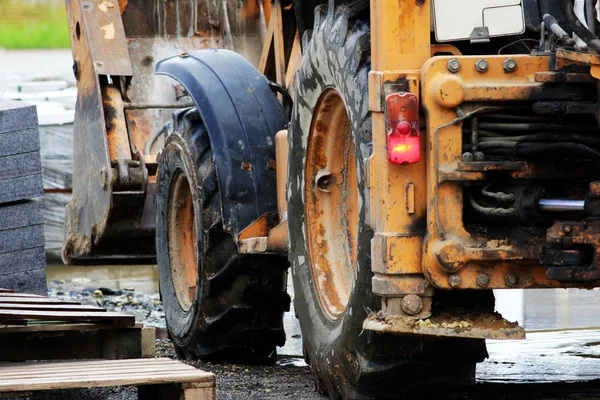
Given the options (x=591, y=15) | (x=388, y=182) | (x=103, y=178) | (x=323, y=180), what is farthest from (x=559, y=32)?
(x=103, y=178)

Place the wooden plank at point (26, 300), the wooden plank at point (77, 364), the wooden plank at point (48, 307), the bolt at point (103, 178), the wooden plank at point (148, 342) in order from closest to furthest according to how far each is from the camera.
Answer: the wooden plank at point (77, 364), the wooden plank at point (48, 307), the wooden plank at point (148, 342), the wooden plank at point (26, 300), the bolt at point (103, 178)

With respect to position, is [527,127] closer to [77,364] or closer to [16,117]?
[77,364]

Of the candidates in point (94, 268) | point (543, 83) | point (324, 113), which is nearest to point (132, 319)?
point (324, 113)

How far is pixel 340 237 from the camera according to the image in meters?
4.93

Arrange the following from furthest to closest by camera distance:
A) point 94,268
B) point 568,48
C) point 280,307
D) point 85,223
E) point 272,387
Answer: point 94,268 < point 85,223 < point 280,307 < point 272,387 < point 568,48

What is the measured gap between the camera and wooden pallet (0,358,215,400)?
4059 millimetres

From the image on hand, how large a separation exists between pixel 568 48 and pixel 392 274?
925 millimetres

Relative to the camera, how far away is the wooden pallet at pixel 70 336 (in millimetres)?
5199

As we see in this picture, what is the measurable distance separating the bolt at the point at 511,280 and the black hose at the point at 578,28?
81 cm

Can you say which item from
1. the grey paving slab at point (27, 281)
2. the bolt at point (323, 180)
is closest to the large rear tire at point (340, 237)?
the bolt at point (323, 180)

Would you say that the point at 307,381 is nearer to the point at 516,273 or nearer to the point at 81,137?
the point at 516,273

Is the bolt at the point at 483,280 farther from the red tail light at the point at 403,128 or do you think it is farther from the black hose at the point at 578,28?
the black hose at the point at 578,28

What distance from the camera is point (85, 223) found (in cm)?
765

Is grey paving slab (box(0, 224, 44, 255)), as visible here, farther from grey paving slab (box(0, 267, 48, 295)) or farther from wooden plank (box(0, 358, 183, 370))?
wooden plank (box(0, 358, 183, 370))
